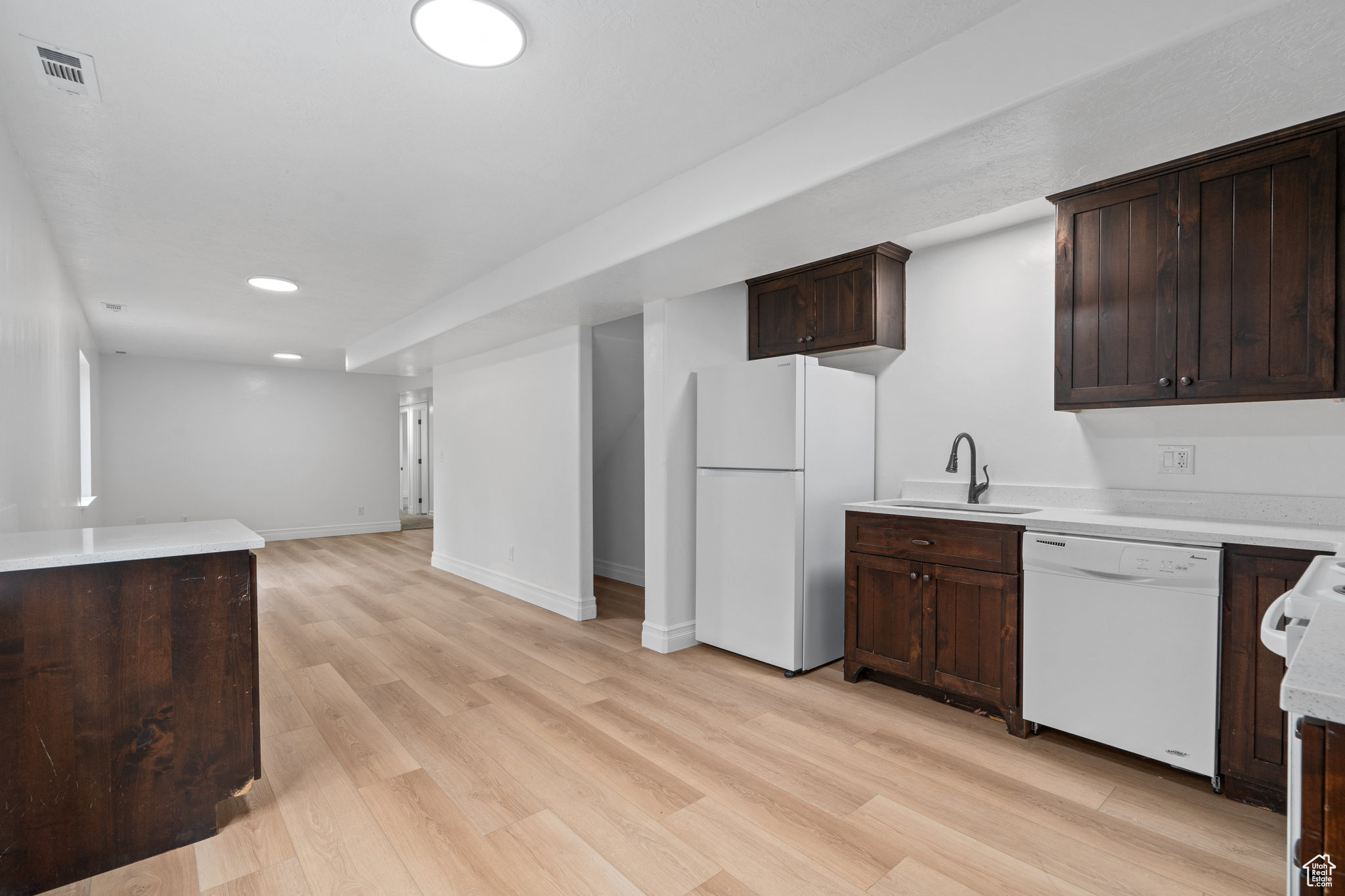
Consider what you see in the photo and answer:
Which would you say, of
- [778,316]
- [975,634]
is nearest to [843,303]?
[778,316]

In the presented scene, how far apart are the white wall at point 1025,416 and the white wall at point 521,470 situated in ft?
6.57

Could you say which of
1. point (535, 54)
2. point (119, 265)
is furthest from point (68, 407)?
point (535, 54)

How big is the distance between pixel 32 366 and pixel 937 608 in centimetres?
396

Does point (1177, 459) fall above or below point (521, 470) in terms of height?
above

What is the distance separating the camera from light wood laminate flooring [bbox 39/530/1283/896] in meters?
1.72

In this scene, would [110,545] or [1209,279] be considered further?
[1209,279]

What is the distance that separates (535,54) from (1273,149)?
94.6 inches

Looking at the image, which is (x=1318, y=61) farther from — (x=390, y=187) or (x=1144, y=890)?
(x=390, y=187)

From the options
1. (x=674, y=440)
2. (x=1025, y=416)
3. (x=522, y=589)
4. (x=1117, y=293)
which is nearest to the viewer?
(x=1117, y=293)

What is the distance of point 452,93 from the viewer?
1967mm

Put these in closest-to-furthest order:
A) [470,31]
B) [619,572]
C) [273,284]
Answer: [470,31], [273,284], [619,572]

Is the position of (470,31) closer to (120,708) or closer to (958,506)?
(120,708)

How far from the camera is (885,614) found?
2992mm

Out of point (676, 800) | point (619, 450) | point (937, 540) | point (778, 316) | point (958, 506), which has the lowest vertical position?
point (676, 800)
